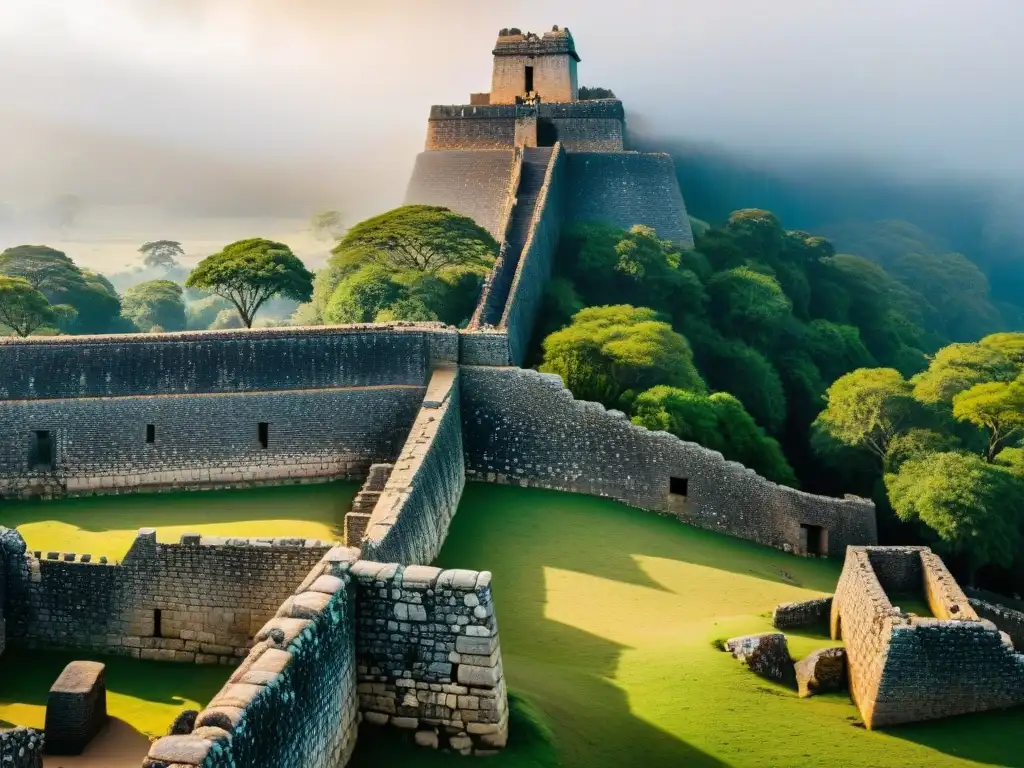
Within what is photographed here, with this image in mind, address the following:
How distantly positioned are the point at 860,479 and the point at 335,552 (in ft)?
69.8

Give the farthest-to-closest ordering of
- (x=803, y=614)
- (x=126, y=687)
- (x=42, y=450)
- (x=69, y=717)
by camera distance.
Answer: (x=42, y=450)
(x=803, y=614)
(x=126, y=687)
(x=69, y=717)

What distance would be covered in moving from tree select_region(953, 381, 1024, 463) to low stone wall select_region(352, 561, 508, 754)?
21.2 meters

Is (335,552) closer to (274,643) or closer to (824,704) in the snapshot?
(274,643)

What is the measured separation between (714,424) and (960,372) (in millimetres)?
8328

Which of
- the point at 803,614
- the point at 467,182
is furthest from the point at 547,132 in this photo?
the point at 803,614

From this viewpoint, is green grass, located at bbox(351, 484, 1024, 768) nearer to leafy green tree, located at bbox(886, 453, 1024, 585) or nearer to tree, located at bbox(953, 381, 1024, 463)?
leafy green tree, located at bbox(886, 453, 1024, 585)

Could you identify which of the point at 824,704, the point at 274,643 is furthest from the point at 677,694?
the point at 274,643

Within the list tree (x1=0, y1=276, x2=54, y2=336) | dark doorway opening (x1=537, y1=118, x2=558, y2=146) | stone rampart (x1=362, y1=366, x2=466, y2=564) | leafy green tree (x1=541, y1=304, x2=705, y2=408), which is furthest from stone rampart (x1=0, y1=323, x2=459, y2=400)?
dark doorway opening (x1=537, y1=118, x2=558, y2=146)

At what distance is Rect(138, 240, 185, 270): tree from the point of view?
313 feet

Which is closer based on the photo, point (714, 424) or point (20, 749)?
point (20, 749)

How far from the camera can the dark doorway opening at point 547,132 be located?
4262cm

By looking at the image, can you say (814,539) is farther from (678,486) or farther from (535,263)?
(535,263)

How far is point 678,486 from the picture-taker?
2433cm

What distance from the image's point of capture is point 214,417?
77.0 feet
